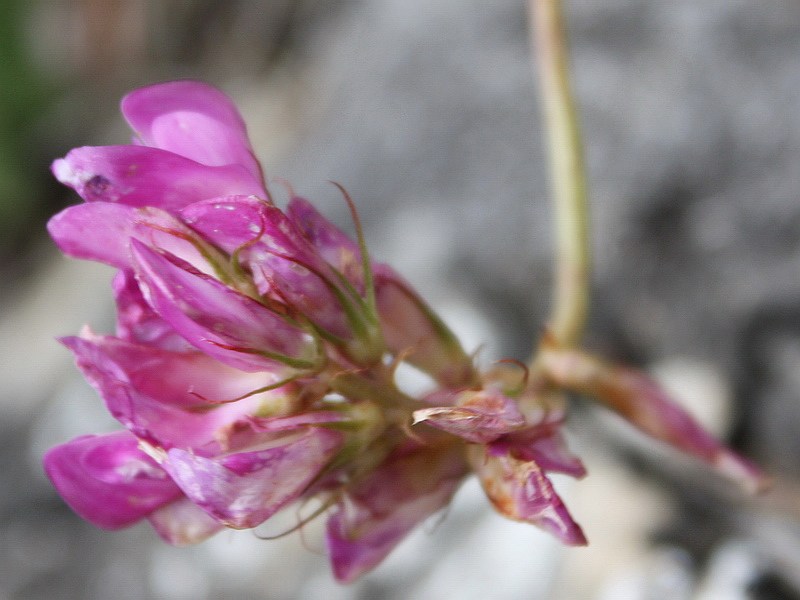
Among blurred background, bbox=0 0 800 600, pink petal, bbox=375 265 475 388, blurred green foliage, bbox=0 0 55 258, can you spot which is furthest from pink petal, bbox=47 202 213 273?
blurred green foliage, bbox=0 0 55 258

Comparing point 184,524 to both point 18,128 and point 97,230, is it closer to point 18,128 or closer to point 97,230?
point 97,230

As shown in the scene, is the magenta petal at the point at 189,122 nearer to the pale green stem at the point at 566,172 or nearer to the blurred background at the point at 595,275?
the pale green stem at the point at 566,172

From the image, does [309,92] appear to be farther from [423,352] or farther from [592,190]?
[423,352]

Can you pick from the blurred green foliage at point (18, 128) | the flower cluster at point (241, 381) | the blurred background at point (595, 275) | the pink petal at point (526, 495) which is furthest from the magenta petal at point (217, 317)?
the blurred green foliage at point (18, 128)

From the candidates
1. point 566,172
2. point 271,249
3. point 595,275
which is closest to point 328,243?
point 271,249

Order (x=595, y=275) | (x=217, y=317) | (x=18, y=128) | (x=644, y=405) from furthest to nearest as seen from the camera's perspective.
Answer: (x=18, y=128) < (x=595, y=275) < (x=644, y=405) < (x=217, y=317)

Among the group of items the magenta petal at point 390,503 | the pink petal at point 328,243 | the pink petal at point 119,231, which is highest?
the pink petal at point 119,231
